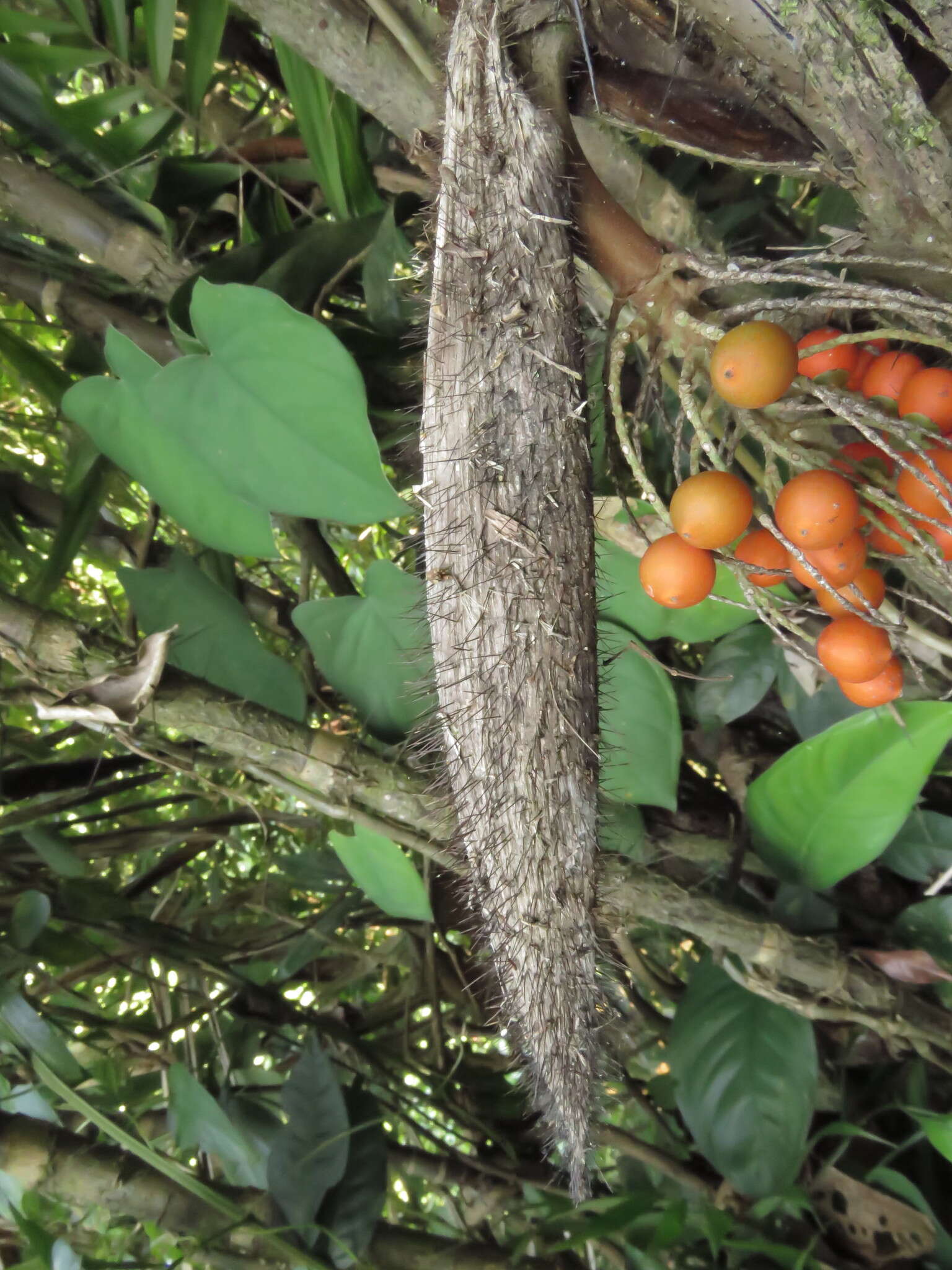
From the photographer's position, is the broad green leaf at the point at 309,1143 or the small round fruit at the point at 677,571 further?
the broad green leaf at the point at 309,1143

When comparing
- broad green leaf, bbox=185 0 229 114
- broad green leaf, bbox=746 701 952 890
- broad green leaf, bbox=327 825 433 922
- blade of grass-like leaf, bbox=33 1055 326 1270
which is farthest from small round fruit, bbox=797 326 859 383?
blade of grass-like leaf, bbox=33 1055 326 1270

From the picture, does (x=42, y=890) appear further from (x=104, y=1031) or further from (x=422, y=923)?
(x=422, y=923)

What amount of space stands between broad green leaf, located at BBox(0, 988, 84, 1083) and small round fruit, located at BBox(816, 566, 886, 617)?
56cm

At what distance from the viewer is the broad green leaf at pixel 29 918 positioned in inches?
24.0

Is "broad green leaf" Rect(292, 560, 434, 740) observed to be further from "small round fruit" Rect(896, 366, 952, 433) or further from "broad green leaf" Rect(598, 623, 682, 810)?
"small round fruit" Rect(896, 366, 952, 433)

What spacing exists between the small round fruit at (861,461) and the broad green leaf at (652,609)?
0.47ft

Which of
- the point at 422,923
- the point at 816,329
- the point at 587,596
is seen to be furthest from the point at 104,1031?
the point at 816,329

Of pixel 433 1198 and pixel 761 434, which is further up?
pixel 761 434

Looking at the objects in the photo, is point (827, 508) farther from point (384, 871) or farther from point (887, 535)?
point (384, 871)

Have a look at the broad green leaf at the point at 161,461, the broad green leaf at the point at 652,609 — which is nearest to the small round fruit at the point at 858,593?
the broad green leaf at the point at 652,609

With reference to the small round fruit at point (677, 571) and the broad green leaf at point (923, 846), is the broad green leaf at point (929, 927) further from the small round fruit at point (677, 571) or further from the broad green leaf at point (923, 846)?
the small round fruit at point (677, 571)

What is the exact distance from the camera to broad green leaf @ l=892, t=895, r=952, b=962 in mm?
641

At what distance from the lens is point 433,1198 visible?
87 cm

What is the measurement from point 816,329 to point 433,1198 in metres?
0.91
